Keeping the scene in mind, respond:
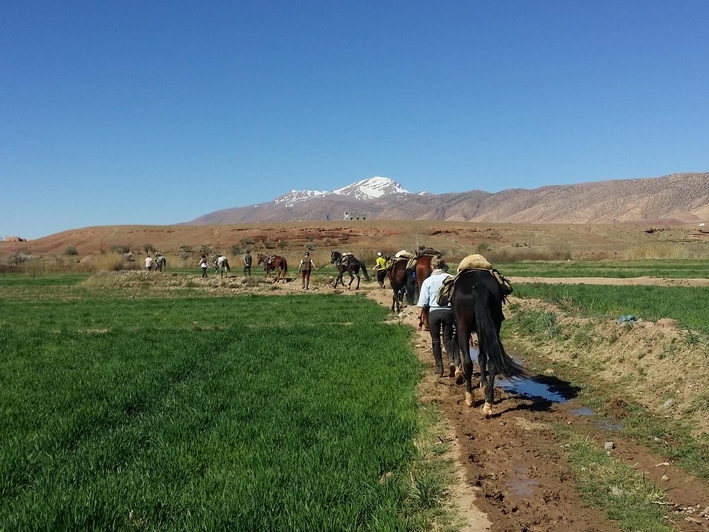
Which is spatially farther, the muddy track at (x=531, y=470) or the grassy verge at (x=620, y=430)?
the grassy verge at (x=620, y=430)

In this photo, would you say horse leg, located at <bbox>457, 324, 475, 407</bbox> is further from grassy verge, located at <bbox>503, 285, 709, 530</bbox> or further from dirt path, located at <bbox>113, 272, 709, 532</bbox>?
grassy verge, located at <bbox>503, 285, 709, 530</bbox>

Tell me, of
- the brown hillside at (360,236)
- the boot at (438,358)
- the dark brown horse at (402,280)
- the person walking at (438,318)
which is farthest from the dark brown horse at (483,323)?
the brown hillside at (360,236)

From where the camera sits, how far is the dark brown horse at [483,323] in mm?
8508

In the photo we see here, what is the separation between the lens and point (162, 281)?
3906 cm

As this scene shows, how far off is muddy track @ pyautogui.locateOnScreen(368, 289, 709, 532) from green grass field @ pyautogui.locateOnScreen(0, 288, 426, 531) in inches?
26.1

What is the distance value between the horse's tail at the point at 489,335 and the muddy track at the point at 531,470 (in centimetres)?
67

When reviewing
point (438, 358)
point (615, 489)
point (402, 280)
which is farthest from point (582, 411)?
point (402, 280)

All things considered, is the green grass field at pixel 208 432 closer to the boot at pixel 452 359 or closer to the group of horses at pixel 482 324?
the boot at pixel 452 359

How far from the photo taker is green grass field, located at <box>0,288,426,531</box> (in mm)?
4980

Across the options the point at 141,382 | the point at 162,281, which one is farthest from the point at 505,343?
the point at 162,281

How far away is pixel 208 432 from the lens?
7.28m

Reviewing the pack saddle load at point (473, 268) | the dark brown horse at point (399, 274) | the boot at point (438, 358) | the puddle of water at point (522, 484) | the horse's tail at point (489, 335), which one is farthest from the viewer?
the dark brown horse at point (399, 274)

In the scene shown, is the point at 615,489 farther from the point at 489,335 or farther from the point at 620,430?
the point at 489,335

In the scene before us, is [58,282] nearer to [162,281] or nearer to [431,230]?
[162,281]
